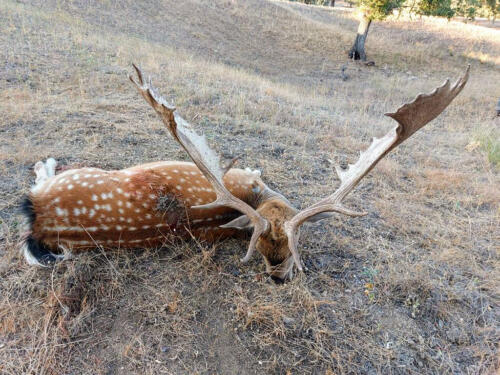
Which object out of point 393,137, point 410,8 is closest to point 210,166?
point 393,137

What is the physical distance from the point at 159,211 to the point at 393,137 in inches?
78.7

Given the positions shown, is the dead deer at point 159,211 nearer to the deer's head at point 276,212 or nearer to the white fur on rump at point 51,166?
the deer's head at point 276,212

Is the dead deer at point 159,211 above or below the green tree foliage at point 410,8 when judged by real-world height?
below

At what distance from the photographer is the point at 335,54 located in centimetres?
1905

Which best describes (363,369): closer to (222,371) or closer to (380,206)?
(222,371)

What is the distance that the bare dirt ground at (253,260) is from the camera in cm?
237

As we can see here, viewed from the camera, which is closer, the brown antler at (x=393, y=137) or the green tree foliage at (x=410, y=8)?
the brown antler at (x=393, y=137)

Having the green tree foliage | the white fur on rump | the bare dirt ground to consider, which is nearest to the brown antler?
the bare dirt ground

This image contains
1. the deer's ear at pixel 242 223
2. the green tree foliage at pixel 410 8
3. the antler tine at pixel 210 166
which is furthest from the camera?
the green tree foliage at pixel 410 8

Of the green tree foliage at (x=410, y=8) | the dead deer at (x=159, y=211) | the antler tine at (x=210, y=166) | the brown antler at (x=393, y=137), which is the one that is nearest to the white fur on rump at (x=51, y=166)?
the dead deer at (x=159, y=211)

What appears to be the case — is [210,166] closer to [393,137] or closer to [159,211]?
[159,211]

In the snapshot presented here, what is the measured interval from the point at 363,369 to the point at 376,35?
77.6 feet

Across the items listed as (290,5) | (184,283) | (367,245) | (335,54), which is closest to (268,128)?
(367,245)

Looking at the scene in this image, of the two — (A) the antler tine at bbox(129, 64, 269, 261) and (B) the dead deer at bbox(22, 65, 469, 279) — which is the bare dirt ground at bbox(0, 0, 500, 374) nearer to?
(B) the dead deer at bbox(22, 65, 469, 279)
